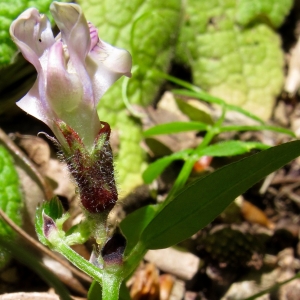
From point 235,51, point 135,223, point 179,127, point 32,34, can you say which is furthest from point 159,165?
point 235,51

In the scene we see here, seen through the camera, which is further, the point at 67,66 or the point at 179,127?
the point at 179,127

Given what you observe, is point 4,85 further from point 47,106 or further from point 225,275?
point 225,275

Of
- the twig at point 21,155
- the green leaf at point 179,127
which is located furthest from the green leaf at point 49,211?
the green leaf at point 179,127

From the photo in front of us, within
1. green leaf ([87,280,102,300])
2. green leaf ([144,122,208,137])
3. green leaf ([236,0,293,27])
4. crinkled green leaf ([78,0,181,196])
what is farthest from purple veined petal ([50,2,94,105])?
green leaf ([236,0,293,27])

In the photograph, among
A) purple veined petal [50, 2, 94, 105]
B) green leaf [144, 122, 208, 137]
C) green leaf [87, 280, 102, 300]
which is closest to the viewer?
purple veined petal [50, 2, 94, 105]

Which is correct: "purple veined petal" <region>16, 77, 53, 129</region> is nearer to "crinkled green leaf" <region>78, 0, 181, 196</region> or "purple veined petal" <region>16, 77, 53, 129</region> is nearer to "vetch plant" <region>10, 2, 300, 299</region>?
"vetch plant" <region>10, 2, 300, 299</region>

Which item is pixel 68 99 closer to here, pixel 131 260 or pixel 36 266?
pixel 131 260

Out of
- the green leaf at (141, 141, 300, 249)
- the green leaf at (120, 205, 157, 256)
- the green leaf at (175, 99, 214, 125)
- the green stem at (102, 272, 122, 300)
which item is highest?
the green leaf at (141, 141, 300, 249)
